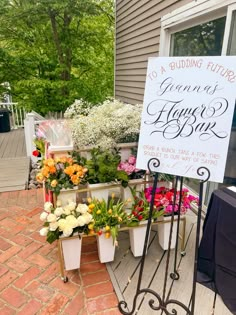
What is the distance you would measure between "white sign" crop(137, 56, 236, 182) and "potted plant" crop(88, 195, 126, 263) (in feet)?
1.99

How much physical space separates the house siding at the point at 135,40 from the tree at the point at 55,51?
0.51 m

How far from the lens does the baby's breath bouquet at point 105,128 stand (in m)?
2.05

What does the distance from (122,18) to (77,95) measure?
166cm

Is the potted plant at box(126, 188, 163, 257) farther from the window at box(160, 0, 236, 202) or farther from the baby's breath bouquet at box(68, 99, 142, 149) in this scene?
the window at box(160, 0, 236, 202)

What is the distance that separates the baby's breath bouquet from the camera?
205 centimetres

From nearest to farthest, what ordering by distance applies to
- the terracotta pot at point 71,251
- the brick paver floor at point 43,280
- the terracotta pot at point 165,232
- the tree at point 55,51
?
the brick paver floor at point 43,280, the terracotta pot at point 71,251, the terracotta pot at point 165,232, the tree at point 55,51

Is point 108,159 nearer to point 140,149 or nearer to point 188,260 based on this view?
point 140,149

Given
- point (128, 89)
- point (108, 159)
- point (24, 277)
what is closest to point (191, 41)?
point (108, 159)

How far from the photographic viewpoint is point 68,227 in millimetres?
1646

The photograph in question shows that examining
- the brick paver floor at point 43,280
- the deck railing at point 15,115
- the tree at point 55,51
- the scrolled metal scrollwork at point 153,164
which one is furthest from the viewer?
the deck railing at point 15,115

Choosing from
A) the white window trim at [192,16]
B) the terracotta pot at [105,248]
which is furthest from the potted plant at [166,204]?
the white window trim at [192,16]

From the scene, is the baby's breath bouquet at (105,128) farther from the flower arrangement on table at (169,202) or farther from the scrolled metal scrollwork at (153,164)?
the scrolled metal scrollwork at (153,164)

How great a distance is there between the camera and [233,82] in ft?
3.91

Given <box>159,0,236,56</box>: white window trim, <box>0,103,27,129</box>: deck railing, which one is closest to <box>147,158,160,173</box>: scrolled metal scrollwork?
<box>159,0,236,56</box>: white window trim
